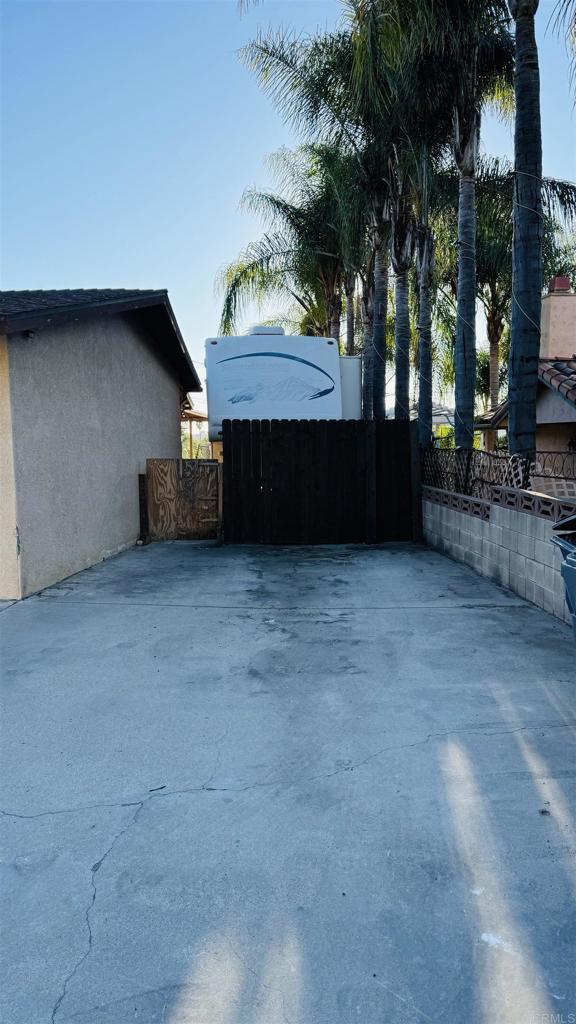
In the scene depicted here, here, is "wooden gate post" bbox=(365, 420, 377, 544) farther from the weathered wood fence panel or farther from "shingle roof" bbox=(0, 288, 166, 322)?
"shingle roof" bbox=(0, 288, 166, 322)

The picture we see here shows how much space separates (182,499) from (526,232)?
6662 mm

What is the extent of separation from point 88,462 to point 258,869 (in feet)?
22.7

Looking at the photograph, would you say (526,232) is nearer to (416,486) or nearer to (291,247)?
(416,486)

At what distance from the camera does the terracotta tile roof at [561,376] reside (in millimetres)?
8969

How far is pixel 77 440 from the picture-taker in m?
8.09

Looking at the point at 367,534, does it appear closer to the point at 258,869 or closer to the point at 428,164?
the point at 428,164

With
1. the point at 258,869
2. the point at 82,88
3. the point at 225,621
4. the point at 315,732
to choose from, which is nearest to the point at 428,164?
the point at 82,88

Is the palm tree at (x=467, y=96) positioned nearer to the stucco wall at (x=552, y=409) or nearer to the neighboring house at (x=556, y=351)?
the neighboring house at (x=556, y=351)

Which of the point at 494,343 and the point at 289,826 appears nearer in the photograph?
the point at 289,826

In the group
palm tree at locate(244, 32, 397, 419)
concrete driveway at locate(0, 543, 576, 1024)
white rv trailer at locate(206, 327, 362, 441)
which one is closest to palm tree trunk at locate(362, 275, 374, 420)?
palm tree at locate(244, 32, 397, 419)

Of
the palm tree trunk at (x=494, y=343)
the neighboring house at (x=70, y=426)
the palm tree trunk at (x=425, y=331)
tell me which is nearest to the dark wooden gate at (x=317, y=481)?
the palm tree trunk at (x=425, y=331)

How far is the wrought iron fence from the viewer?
6641 millimetres

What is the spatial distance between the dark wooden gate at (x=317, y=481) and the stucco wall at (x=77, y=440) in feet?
5.61

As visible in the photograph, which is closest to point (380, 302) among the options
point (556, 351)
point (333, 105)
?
point (333, 105)
